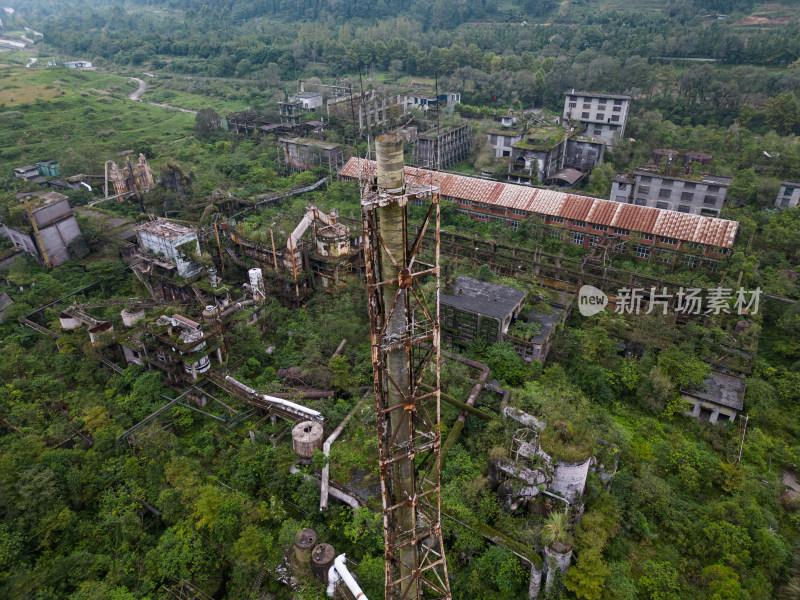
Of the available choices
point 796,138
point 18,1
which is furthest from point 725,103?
point 18,1

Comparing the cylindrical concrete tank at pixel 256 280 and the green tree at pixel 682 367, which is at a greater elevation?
the cylindrical concrete tank at pixel 256 280

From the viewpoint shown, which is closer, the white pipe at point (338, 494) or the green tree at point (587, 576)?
the green tree at point (587, 576)

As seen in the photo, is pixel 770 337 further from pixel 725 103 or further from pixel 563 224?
pixel 725 103

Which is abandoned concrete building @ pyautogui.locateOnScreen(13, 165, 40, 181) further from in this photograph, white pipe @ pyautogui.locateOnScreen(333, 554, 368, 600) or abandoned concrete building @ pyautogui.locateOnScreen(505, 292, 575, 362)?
white pipe @ pyautogui.locateOnScreen(333, 554, 368, 600)

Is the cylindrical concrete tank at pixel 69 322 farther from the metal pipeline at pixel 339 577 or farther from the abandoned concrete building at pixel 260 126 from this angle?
the abandoned concrete building at pixel 260 126

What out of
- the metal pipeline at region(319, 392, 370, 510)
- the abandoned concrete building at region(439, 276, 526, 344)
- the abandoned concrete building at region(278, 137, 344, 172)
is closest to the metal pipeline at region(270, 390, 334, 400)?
the metal pipeline at region(319, 392, 370, 510)

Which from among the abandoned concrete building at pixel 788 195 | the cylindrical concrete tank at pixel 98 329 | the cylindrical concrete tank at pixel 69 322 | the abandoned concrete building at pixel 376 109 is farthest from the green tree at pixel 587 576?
the abandoned concrete building at pixel 376 109

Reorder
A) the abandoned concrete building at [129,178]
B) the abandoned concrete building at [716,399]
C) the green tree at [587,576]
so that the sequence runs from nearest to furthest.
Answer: the green tree at [587,576] < the abandoned concrete building at [716,399] < the abandoned concrete building at [129,178]
